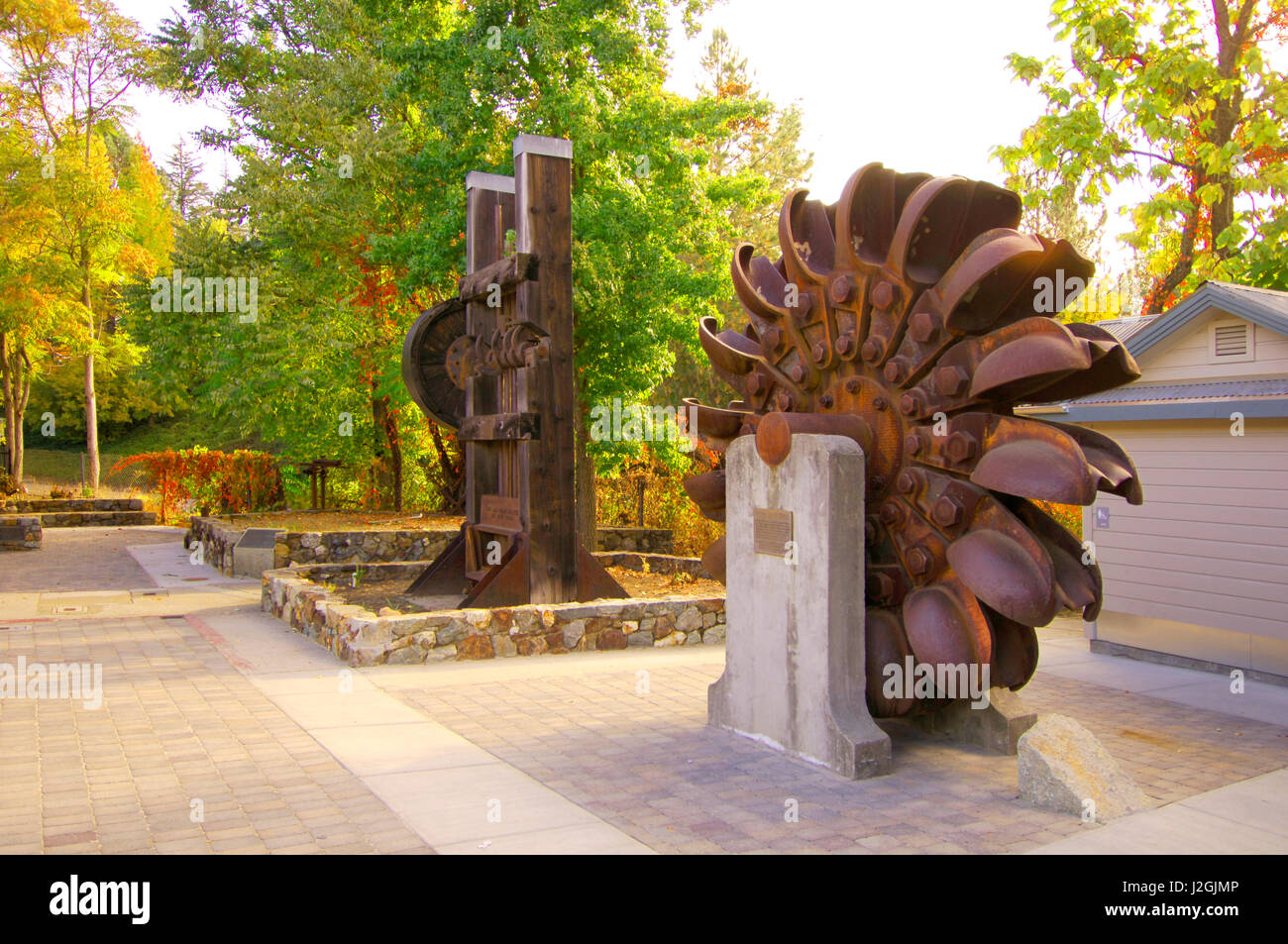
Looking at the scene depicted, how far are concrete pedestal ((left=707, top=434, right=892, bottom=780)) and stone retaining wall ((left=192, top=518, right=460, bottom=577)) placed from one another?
10.3 metres

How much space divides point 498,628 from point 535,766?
3.64m

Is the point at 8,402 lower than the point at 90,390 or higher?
lower

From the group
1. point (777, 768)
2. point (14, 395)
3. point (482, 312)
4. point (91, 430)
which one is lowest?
point (777, 768)

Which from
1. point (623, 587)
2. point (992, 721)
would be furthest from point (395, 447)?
point (992, 721)

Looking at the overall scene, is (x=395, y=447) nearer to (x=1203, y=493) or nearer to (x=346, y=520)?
(x=346, y=520)

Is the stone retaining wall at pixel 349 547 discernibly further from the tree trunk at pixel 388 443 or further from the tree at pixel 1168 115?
the tree at pixel 1168 115

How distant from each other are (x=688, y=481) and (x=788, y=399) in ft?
3.67

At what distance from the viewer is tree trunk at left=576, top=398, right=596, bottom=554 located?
1491cm

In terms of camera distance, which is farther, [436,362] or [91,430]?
[91,430]

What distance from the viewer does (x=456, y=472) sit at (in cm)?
2027

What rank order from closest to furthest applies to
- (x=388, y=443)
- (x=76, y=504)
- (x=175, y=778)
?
(x=175, y=778)
(x=388, y=443)
(x=76, y=504)

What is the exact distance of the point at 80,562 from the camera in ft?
59.9

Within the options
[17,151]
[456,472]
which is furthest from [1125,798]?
[17,151]

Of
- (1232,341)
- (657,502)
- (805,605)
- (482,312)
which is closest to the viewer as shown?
(805,605)
